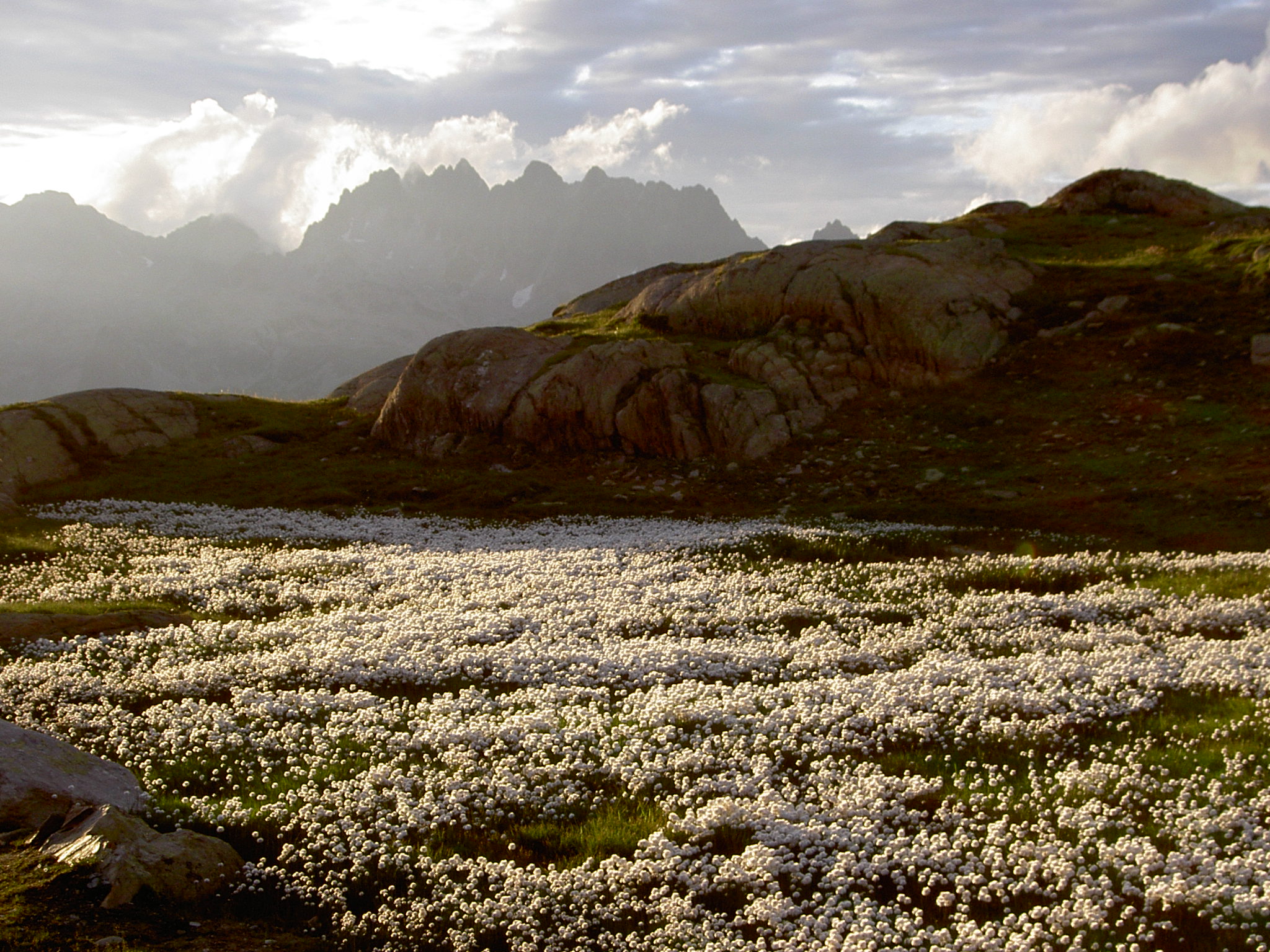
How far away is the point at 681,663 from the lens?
16.2 metres

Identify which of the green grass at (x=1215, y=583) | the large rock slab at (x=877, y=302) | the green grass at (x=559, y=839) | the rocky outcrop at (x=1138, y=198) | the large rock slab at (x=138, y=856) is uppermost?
the rocky outcrop at (x=1138, y=198)

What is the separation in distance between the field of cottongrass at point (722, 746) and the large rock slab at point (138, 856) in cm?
58

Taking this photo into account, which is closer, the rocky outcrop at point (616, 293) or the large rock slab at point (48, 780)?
the large rock slab at point (48, 780)

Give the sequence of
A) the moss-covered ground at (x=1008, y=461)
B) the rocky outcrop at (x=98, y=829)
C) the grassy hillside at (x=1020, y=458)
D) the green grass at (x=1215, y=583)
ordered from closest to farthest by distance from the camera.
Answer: the rocky outcrop at (x=98, y=829), the green grass at (x=1215, y=583), the moss-covered ground at (x=1008, y=461), the grassy hillside at (x=1020, y=458)

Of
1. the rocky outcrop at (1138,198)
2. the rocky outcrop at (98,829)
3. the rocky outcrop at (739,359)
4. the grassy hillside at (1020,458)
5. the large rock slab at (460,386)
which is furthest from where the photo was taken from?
the rocky outcrop at (1138,198)

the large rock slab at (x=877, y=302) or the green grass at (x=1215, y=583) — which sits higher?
the large rock slab at (x=877, y=302)

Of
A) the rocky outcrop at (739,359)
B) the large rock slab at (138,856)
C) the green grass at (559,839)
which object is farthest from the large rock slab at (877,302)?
the large rock slab at (138,856)

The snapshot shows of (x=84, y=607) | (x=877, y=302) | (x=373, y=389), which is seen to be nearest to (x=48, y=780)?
(x=84, y=607)

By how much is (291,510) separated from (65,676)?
20.8m

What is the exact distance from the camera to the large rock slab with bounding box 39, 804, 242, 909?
877 centimetres

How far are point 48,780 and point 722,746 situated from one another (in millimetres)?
8482

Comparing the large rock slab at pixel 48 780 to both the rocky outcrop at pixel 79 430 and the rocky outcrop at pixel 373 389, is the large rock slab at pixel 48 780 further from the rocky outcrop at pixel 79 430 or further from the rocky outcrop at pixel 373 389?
the rocky outcrop at pixel 373 389

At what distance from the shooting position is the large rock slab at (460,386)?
4247cm

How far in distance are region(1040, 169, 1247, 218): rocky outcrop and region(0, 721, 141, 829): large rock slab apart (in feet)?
202
